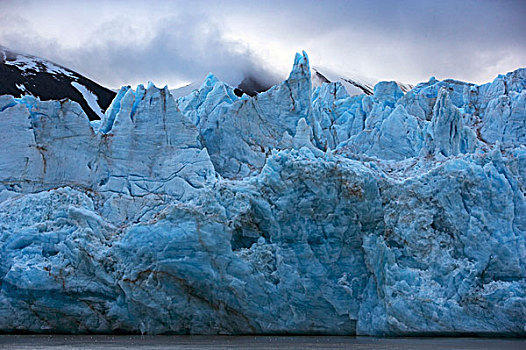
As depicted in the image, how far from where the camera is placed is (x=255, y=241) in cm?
1903

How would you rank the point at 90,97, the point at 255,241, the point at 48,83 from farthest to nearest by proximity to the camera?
the point at 90,97, the point at 48,83, the point at 255,241

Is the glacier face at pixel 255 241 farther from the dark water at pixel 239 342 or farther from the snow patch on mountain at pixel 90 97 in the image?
the snow patch on mountain at pixel 90 97

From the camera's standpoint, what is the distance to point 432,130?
22.8 metres

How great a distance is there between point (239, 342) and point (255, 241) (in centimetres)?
293

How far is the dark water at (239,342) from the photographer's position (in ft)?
51.3

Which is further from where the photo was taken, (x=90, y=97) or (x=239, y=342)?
(x=90, y=97)

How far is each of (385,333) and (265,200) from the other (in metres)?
Result: 4.21

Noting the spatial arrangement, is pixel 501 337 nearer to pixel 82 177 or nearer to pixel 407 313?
pixel 407 313

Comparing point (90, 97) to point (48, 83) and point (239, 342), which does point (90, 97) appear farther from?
point (239, 342)

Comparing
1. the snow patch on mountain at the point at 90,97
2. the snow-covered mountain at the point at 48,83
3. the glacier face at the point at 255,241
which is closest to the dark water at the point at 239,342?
the glacier face at the point at 255,241

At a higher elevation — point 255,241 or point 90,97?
point 90,97

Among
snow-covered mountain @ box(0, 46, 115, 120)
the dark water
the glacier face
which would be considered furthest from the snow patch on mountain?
the dark water

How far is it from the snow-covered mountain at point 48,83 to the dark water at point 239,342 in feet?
70.1

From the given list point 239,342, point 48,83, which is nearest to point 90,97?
point 48,83
